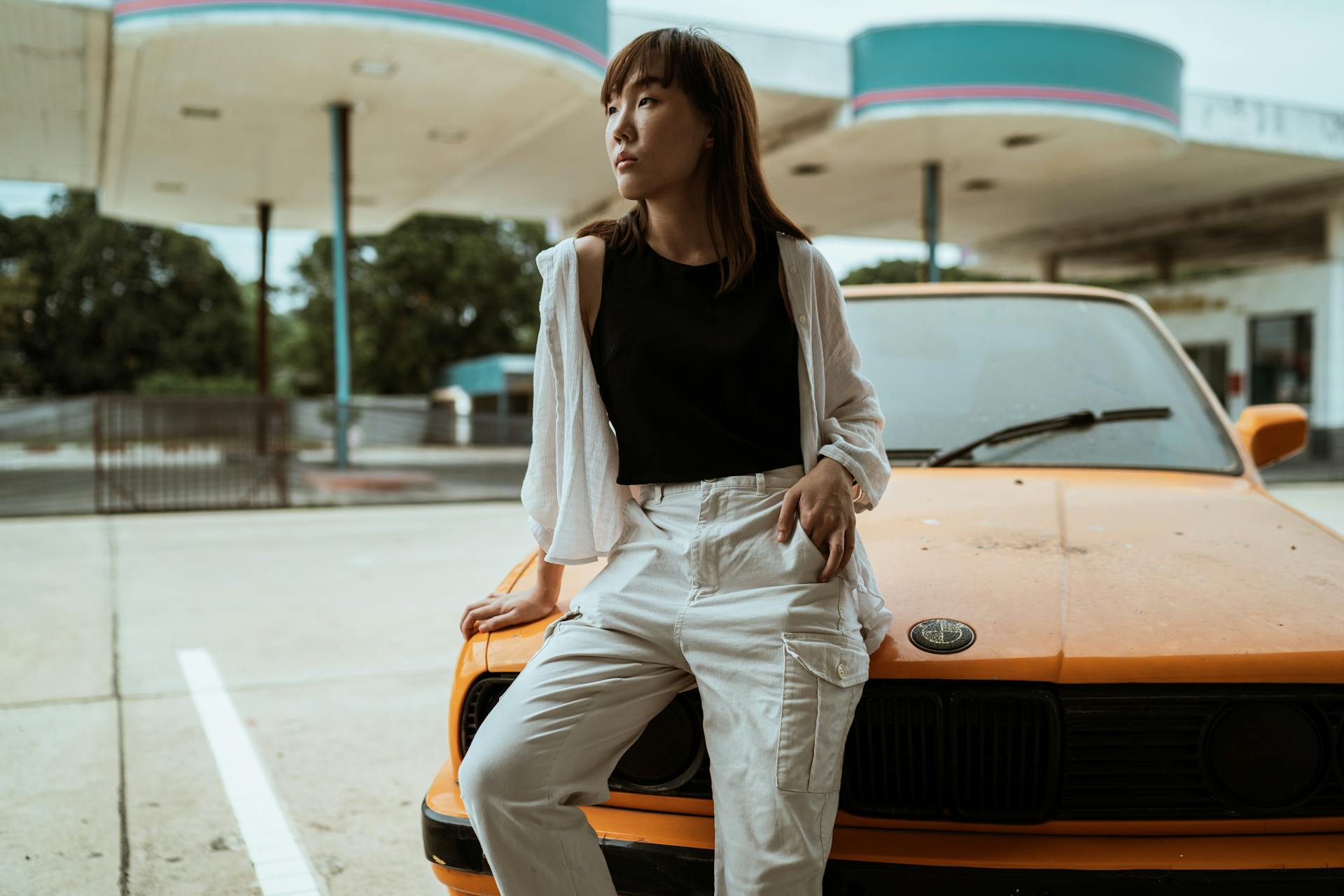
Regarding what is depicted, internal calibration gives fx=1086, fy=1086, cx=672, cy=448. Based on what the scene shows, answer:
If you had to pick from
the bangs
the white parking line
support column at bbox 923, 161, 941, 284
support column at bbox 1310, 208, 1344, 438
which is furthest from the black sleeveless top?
support column at bbox 1310, 208, 1344, 438

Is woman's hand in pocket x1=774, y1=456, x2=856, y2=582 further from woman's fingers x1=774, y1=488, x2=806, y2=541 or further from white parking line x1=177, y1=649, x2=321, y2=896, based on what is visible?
white parking line x1=177, y1=649, x2=321, y2=896

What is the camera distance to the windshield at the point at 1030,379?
277 centimetres

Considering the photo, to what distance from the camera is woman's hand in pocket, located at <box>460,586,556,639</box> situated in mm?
1915

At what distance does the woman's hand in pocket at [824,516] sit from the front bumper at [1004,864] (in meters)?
0.43

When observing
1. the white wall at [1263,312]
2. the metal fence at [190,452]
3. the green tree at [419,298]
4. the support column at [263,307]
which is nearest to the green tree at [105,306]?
the green tree at [419,298]

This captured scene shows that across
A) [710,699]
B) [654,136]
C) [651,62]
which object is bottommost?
[710,699]

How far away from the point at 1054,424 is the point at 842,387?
1.23 metres

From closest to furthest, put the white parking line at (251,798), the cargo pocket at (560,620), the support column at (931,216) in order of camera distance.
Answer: the cargo pocket at (560,620) < the white parking line at (251,798) < the support column at (931,216)

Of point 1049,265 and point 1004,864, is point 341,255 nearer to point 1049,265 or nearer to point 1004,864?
point 1004,864

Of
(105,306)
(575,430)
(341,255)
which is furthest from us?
(105,306)

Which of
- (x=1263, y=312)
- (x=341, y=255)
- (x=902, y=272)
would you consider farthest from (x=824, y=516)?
(x=902, y=272)

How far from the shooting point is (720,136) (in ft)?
5.57

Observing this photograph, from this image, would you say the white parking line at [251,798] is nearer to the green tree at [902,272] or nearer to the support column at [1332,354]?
the green tree at [902,272]

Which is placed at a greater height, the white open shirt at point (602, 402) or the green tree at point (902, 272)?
the green tree at point (902, 272)
